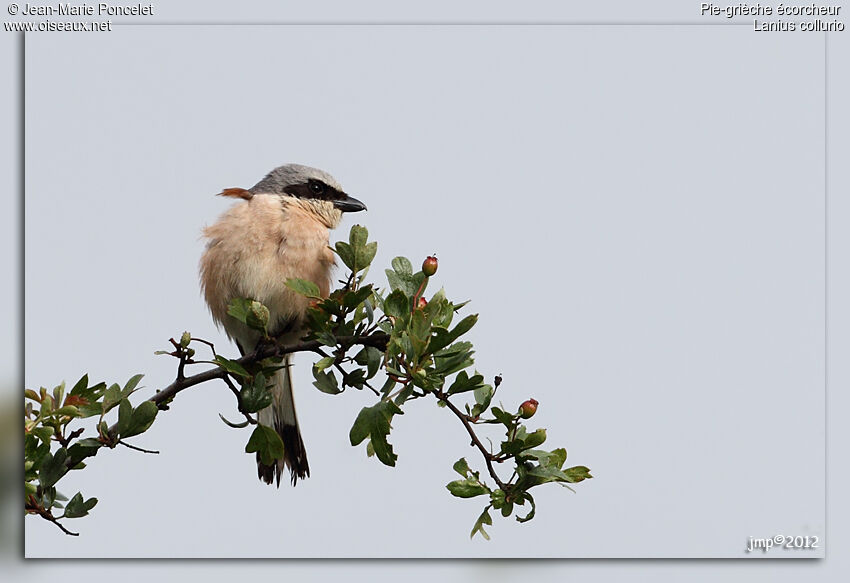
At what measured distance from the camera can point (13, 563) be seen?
11.9 feet

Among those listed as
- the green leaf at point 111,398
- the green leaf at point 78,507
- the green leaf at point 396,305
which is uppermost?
the green leaf at point 396,305

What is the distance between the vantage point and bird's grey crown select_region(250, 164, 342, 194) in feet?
15.7

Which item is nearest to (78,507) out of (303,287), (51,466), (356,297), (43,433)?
(51,466)

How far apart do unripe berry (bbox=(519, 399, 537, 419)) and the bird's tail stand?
5.86 feet

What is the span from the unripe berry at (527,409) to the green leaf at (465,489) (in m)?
0.30

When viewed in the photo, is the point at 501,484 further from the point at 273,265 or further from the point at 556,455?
the point at 273,265

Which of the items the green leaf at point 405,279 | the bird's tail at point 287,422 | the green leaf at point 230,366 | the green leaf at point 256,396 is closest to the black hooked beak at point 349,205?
the bird's tail at point 287,422

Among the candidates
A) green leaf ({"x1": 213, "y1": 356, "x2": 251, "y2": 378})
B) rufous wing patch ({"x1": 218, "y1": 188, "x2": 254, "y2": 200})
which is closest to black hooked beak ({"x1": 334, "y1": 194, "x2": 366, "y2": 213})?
rufous wing patch ({"x1": 218, "y1": 188, "x2": 254, "y2": 200})

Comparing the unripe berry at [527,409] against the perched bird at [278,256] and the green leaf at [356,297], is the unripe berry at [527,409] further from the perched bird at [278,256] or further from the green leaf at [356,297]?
the perched bird at [278,256]

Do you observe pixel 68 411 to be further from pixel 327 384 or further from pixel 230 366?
pixel 327 384

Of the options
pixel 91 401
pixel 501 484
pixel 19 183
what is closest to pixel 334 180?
pixel 19 183

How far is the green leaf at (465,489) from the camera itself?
3135mm

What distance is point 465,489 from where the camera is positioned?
10.3ft

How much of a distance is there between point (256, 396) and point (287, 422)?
4.11 ft
